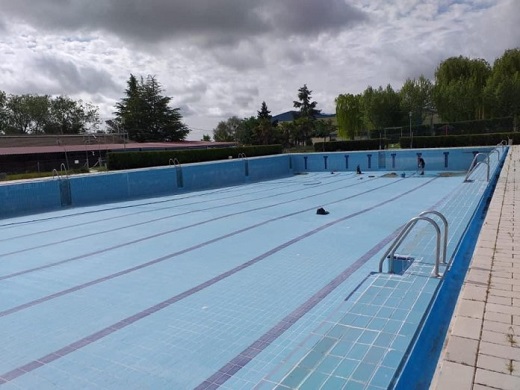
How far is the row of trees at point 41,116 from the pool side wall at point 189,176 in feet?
126

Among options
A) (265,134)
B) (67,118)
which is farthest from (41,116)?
(265,134)

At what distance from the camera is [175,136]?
145ft

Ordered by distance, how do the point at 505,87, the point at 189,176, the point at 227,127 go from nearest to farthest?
the point at 189,176 → the point at 505,87 → the point at 227,127

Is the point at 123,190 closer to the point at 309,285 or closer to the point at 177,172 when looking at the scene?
the point at 177,172

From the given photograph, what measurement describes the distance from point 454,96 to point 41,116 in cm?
4500

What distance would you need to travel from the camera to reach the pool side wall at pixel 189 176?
34.2 feet

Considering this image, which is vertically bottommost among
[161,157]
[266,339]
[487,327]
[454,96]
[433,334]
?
[266,339]

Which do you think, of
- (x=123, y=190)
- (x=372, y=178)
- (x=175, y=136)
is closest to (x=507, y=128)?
(x=372, y=178)

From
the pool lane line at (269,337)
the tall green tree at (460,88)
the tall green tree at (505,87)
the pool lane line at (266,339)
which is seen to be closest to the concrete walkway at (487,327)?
the pool lane line at (266,339)

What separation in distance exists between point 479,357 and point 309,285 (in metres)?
2.56

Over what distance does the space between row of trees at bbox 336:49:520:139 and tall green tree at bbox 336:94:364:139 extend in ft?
4.24

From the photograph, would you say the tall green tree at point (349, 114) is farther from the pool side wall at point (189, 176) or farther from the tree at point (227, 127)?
the tree at point (227, 127)

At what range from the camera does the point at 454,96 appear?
3078 centimetres

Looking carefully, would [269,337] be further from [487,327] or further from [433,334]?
[487,327]
